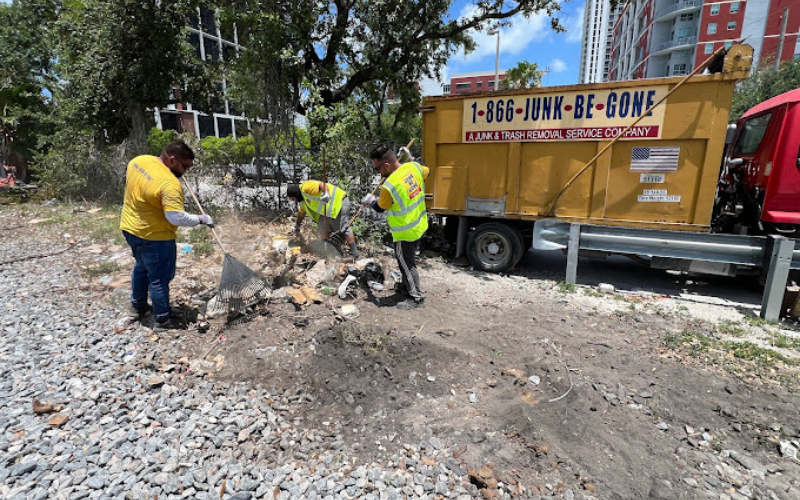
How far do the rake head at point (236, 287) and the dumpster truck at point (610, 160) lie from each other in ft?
10.6

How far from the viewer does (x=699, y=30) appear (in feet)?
137

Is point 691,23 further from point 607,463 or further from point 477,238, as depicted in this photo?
point 607,463

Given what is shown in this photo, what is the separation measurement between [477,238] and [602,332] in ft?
8.19

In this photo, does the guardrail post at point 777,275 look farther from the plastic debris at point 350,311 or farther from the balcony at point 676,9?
the balcony at point 676,9

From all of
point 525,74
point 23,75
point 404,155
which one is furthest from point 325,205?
point 525,74

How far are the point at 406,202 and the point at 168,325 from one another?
2558mm

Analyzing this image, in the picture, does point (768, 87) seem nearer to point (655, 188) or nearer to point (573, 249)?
point (655, 188)

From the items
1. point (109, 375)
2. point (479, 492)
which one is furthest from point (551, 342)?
point (109, 375)

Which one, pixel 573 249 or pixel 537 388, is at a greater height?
pixel 573 249

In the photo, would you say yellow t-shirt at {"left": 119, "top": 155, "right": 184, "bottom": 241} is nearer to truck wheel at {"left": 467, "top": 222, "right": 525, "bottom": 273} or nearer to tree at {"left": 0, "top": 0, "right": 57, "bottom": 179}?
truck wheel at {"left": 467, "top": 222, "right": 525, "bottom": 273}

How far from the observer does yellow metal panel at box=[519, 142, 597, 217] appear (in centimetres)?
535

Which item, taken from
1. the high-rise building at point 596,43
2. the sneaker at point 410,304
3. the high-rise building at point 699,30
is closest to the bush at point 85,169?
the sneaker at point 410,304

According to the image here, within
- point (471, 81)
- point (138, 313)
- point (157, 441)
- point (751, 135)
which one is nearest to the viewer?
point (157, 441)

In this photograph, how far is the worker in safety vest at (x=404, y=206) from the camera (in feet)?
13.8
